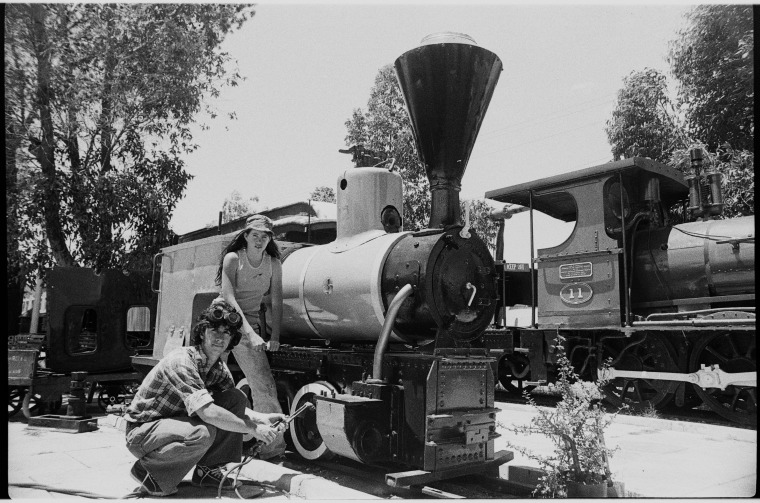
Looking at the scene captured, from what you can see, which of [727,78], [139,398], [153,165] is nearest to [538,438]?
[139,398]

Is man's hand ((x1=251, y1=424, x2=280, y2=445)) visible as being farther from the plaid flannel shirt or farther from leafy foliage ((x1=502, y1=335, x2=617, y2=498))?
leafy foliage ((x1=502, y1=335, x2=617, y2=498))

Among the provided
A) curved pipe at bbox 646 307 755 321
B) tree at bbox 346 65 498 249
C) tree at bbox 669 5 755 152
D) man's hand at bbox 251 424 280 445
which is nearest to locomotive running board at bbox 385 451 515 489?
man's hand at bbox 251 424 280 445

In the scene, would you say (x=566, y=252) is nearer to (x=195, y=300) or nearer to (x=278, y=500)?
(x=195, y=300)

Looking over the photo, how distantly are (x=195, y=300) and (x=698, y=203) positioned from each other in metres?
5.55

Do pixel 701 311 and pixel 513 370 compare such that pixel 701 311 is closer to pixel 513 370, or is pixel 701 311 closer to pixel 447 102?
pixel 513 370

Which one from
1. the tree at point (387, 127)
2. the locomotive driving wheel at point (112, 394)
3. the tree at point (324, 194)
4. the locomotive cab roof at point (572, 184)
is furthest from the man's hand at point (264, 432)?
the tree at point (324, 194)

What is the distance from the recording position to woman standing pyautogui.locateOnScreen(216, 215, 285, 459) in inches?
182

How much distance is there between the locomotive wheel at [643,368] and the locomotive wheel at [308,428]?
4139 millimetres

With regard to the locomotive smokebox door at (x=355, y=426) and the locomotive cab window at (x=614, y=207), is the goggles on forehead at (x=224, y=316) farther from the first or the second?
the locomotive cab window at (x=614, y=207)

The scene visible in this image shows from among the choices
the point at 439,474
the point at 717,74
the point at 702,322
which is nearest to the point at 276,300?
the point at 439,474

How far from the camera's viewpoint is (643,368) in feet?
23.9

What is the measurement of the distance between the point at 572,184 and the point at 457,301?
4.14m

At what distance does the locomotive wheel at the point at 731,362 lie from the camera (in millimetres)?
6484

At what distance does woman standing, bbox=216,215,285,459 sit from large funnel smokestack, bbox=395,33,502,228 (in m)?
1.31
